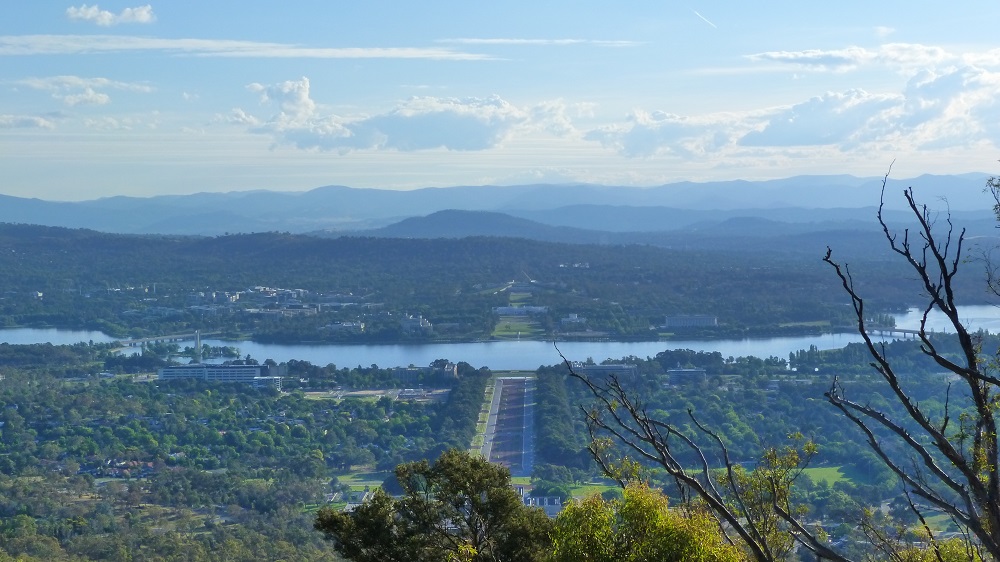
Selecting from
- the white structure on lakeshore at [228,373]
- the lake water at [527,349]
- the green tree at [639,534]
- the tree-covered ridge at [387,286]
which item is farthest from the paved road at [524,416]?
the green tree at [639,534]

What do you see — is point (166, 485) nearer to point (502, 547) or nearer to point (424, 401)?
point (424, 401)

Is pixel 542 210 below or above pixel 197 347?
above

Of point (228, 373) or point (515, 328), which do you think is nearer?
point (228, 373)

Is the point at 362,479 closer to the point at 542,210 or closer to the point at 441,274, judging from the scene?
the point at 441,274

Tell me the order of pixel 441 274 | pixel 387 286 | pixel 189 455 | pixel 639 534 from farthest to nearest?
pixel 441 274
pixel 387 286
pixel 189 455
pixel 639 534

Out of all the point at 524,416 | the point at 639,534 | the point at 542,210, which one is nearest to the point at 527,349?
the point at 524,416

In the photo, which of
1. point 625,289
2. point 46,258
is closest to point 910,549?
point 625,289

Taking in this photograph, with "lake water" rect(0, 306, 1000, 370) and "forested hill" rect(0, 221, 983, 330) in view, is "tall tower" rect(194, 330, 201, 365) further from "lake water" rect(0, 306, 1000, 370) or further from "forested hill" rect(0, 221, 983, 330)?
"forested hill" rect(0, 221, 983, 330)
